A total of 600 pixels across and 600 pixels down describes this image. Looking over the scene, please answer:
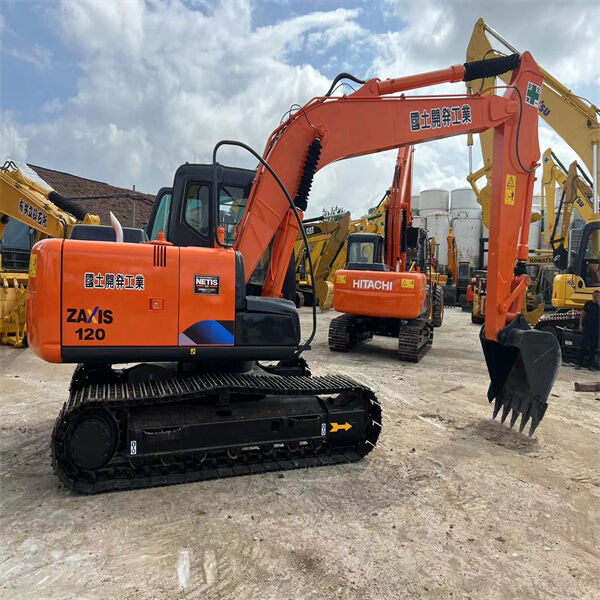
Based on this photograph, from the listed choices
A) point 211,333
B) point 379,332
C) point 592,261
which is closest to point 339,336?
point 379,332

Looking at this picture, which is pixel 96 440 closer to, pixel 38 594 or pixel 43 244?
pixel 38 594

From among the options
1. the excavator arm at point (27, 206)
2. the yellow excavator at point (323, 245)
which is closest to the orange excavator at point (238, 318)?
the excavator arm at point (27, 206)

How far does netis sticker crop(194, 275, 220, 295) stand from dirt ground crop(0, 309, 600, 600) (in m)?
1.35

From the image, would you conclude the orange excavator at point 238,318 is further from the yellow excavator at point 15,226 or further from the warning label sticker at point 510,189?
the yellow excavator at point 15,226

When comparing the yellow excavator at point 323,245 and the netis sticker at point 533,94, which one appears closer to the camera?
the netis sticker at point 533,94

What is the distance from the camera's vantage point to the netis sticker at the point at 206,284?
3.34m

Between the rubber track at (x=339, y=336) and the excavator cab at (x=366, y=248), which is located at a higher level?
the excavator cab at (x=366, y=248)

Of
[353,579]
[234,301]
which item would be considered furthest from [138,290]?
[353,579]

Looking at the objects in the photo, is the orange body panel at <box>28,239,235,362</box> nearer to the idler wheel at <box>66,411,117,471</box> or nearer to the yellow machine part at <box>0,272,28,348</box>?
the idler wheel at <box>66,411,117,471</box>

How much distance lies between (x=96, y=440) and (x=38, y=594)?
1.07 m

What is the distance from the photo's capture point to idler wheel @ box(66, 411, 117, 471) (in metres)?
3.09

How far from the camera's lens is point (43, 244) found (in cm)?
311

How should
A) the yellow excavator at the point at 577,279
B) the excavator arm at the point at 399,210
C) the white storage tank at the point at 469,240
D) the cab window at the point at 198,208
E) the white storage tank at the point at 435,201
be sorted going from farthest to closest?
1. the white storage tank at the point at 435,201
2. the white storage tank at the point at 469,240
3. the excavator arm at the point at 399,210
4. the yellow excavator at the point at 577,279
5. the cab window at the point at 198,208

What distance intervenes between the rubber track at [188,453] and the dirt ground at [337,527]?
0.33ft
